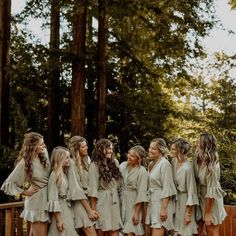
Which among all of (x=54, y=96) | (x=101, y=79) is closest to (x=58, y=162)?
(x=101, y=79)

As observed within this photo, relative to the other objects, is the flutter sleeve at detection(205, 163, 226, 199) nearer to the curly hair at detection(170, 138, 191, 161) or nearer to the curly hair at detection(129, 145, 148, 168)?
the curly hair at detection(170, 138, 191, 161)

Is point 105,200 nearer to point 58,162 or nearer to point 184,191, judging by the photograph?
point 58,162

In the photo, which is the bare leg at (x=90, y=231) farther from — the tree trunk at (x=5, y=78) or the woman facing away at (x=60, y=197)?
the tree trunk at (x=5, y=78)

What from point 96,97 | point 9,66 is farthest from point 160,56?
point 9,66

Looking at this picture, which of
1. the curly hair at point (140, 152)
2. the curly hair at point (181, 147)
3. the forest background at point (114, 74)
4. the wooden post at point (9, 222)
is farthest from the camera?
the forest background at point (114, 74)

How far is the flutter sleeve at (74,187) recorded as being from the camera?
5.75m

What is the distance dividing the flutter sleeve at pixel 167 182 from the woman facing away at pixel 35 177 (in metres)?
1.38

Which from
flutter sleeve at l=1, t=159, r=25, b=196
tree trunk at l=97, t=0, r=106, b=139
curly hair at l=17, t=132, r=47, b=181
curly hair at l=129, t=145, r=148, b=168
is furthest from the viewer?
tree trunk at l=97, t=0, r=106, b=139

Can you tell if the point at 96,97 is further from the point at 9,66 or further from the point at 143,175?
the point at 143,175

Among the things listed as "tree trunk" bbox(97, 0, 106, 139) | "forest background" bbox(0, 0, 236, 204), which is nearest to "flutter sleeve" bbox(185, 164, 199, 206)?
"forest background" bbox(0, 0, 236, 204)

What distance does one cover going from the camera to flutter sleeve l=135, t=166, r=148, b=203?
609 cm

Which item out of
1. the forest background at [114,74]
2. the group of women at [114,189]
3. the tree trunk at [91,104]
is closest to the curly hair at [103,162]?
the group of women at [114,189]

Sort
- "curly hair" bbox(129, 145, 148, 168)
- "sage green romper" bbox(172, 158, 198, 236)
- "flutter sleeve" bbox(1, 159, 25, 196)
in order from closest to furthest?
"flutter sleeve" bbox(1, 159, 25, 196) < "sage green romper" bbox(172, 158, 198, 236) < "curly hair" bbox(129, 145, 148, 168)

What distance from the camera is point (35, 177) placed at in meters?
5.64
